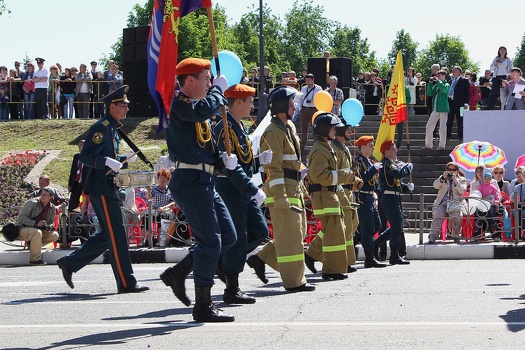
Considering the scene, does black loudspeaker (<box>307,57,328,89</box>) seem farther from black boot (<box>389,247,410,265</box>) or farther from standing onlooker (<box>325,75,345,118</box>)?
black boot (<box>389,247,410,265</box>)

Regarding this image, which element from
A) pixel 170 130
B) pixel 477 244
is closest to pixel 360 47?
pixel 477 244

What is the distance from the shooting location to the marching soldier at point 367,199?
49.4 ft

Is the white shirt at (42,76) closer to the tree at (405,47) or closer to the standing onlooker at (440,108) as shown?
the standing onlooker at (440,108)

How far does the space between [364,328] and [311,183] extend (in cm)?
459

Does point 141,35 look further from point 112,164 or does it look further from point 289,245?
point 289,245

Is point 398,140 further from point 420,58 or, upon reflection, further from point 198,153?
point 420,58

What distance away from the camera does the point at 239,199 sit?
10.4 m

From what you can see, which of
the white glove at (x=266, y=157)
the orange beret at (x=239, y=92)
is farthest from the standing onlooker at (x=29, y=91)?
the white glove at (x=266, y=157)

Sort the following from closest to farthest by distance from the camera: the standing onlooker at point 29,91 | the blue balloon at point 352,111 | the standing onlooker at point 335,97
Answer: the blue balloon at point 352,111 < the standing onlooker at point 335,97 < the standing onlooker at point 29,91

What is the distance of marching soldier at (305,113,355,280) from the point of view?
12.4m

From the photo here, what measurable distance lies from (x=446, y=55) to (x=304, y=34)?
15.5 meters

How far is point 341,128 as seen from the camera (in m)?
13.2

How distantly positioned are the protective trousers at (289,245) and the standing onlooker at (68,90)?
22457 mm

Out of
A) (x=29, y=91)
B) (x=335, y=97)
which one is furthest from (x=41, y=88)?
(x=335, y=97)
